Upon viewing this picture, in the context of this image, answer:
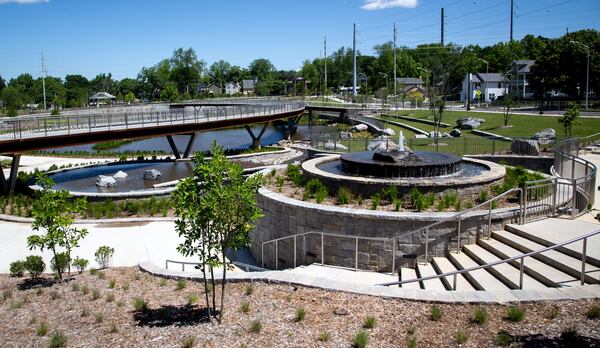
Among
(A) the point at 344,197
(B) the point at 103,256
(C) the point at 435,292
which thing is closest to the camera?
(C) the point at 435,292

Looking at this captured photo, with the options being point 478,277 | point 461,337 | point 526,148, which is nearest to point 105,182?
point 526,148

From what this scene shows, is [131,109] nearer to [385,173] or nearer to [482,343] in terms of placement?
[385,173]

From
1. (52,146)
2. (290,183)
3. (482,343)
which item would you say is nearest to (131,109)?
(52,146)

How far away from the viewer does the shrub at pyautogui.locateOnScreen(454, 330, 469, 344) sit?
769cm

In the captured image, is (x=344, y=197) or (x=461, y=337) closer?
(x=461, y=337)

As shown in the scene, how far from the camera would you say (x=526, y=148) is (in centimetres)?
2600

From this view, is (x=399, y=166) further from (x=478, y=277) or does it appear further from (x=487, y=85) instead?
(x=487, y=85)

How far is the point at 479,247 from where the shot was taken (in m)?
12.4

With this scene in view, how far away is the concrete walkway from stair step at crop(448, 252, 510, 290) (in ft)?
28.5

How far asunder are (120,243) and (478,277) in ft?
40.4

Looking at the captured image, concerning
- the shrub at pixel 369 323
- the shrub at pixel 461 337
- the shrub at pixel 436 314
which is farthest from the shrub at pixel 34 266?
the shrub at pixel 461 337

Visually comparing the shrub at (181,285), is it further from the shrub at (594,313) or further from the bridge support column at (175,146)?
the bridge support column at (175,146)

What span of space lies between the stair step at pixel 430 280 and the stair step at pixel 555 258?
1820mm

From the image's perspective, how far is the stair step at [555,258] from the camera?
9344mm
